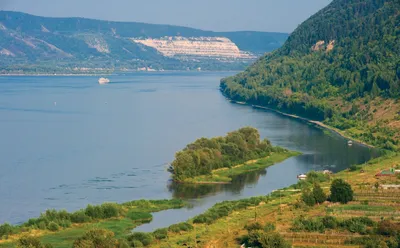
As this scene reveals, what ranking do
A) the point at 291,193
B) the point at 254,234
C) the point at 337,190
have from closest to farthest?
the point at 254,234
the point at 337,190
the point at 291,193

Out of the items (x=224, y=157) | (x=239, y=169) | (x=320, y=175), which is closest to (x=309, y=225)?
(x=320, y=175)

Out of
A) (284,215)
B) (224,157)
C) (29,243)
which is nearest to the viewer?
(29,243)

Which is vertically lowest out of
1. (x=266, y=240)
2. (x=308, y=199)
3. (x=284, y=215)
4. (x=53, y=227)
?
(x=53, y=227)

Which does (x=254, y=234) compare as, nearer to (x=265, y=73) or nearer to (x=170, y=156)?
(x=170, y=156)

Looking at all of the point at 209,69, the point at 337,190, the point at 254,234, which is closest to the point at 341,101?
the point at 337,190

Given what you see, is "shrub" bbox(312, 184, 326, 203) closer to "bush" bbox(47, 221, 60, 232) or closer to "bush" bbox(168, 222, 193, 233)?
"bush" bbox(168, 222, 193, 233)

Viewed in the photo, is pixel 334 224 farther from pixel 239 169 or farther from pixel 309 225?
pixel 239 169

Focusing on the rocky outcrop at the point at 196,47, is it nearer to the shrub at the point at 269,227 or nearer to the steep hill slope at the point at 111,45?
the steep hill slope at the point at 111,45
